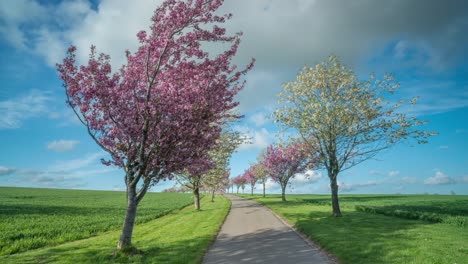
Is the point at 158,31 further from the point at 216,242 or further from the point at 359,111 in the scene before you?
the point at 359,111

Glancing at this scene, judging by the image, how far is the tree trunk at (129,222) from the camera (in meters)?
14.1

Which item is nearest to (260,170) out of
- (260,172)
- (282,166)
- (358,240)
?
(260,172)

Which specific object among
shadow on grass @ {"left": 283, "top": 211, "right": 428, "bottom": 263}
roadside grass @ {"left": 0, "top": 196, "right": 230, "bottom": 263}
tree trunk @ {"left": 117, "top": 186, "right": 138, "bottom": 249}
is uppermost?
tree trunk @ {"left": 117, "top": 186, "right": 138, "bottom": 249}

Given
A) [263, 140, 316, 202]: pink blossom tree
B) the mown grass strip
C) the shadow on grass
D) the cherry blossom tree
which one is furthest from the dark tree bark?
the cherry blossom tree

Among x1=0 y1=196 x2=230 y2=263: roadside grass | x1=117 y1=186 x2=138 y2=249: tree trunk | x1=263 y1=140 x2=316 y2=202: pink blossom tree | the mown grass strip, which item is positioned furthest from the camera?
x1=263 y1=140 x2=316 y2=202: pink blossom tree

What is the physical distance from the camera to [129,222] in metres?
14.4

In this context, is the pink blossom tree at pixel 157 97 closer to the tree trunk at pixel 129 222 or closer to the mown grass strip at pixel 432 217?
the tree trunk at pixel 129 222

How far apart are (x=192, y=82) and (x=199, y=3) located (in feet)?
12.4

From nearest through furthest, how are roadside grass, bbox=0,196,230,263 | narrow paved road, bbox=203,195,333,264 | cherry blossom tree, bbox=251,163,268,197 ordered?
narrow paved road, bbox=203,195,333,264, roadside grass, bbox=0,196,230,263, cherry blossom tree, bbox=251,163,268,197

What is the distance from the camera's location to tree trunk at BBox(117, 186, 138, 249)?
14.1m

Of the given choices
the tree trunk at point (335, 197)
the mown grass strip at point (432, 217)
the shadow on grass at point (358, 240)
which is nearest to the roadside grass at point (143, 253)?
the shadow on grass at point (358, 240)

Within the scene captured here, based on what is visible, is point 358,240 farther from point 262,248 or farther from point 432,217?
point 432,217

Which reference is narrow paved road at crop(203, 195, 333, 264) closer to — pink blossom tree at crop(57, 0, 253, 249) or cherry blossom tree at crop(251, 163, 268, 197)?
pink blossom tree at crop(57, 0, 253, 249)

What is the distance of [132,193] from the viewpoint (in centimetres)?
1461
